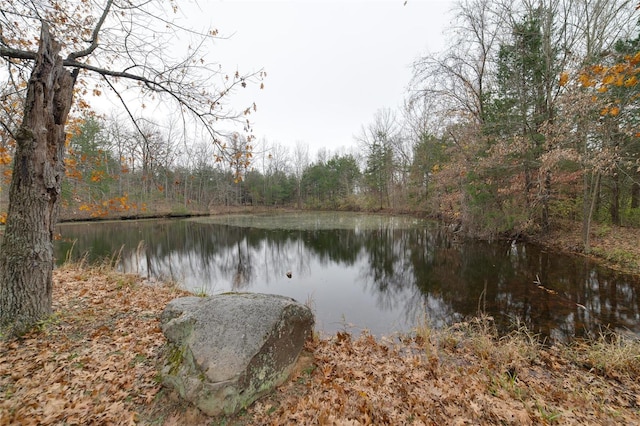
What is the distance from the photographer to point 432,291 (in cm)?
853

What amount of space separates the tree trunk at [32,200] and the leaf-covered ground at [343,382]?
19.4 inches

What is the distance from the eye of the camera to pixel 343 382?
3270 mm

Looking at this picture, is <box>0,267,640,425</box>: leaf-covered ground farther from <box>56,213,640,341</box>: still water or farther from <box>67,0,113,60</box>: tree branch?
<box>67,0,113,60</box>: tree branch

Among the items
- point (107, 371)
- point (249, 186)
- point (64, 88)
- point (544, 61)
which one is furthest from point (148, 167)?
point (249, 186)

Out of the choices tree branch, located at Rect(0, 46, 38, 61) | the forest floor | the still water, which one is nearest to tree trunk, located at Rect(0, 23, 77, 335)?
tree branch, located at Rect(0, 46, 38, 61)

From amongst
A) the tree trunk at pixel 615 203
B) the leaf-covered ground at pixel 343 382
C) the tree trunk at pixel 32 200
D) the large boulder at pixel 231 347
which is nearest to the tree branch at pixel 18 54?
the tree trunk at pixel 32 200

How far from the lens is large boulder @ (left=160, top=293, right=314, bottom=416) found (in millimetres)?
2703

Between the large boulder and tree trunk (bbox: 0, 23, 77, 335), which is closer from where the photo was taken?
the large boulder

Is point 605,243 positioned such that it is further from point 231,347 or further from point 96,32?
point 96,32

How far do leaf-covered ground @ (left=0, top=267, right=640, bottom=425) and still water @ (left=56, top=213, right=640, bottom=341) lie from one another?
1632 millimetres

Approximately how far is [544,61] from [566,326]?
1275 centimetres

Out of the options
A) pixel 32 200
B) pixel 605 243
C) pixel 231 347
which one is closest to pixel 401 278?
pixel 231 347

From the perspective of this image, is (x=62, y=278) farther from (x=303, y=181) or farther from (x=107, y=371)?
(x=303, y=181)

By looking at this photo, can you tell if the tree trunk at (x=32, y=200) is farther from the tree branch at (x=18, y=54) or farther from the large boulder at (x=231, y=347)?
the large boulder at (x=231, y=347)
